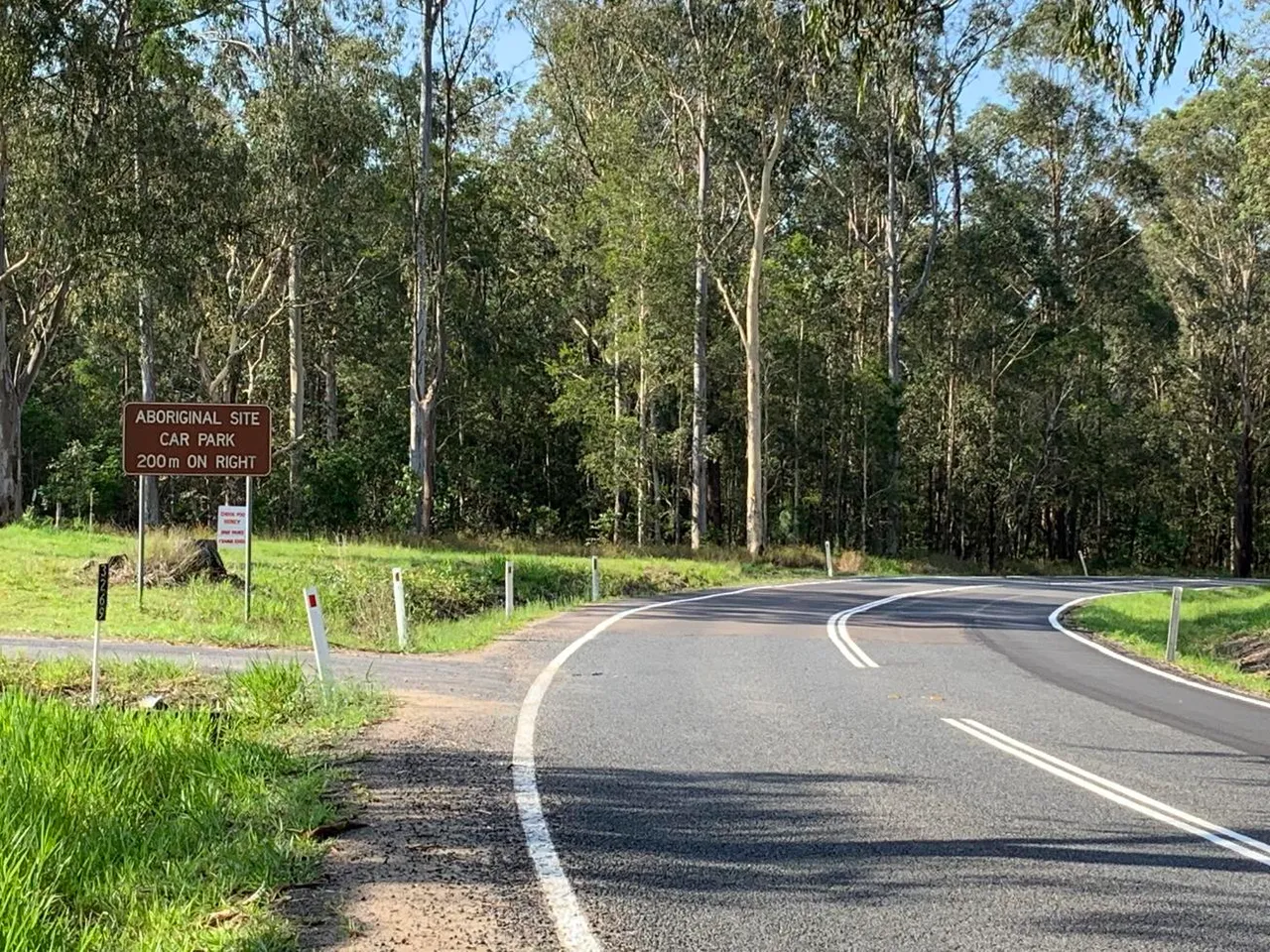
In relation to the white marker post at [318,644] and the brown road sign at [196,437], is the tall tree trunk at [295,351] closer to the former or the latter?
the brown road sign at [196,437]

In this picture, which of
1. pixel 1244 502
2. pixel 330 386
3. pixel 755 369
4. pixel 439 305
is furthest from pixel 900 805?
pixel 1244 502

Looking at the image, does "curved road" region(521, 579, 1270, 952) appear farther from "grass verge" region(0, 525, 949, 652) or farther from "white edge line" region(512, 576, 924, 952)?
"grass verge" region(0, 525, 949, 652)

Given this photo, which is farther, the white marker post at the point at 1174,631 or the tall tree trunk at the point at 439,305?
the tall tree trunk at the point at 439,305

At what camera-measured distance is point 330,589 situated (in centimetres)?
2064

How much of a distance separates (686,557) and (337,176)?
1571 centimetres

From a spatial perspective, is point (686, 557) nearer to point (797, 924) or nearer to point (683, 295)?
point (683, 295)

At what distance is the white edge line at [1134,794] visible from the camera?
619cm

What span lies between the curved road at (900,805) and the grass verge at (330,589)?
5.29 metres

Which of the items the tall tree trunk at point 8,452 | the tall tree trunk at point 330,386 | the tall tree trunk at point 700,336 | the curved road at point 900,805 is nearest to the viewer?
the curved road at point 900,805

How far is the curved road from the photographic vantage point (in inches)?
189

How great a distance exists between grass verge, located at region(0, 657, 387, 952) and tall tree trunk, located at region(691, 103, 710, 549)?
28.3 meters

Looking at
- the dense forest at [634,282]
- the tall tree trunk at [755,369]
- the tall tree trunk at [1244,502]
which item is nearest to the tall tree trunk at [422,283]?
the dense forest at [634,282]

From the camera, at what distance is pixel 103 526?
30672mm

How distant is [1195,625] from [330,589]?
50.9 feet
